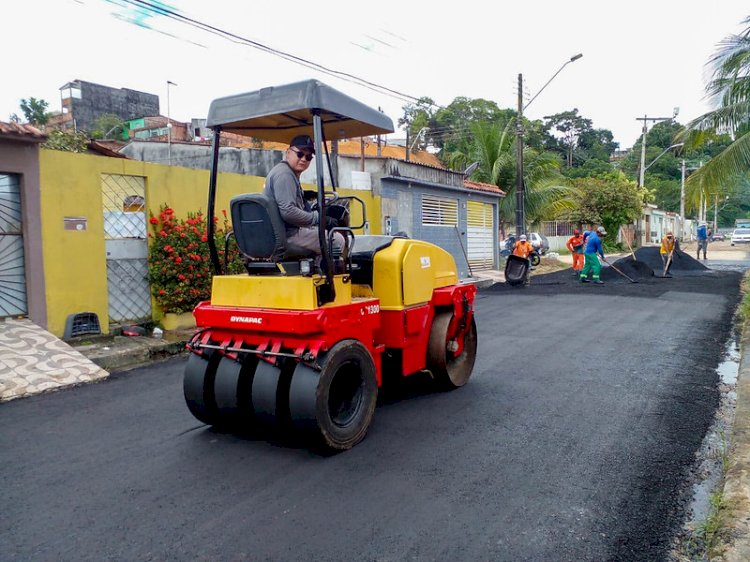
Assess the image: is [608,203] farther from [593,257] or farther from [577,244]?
[593,257]

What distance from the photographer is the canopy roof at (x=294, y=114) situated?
420cm

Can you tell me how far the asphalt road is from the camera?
9.96 feet

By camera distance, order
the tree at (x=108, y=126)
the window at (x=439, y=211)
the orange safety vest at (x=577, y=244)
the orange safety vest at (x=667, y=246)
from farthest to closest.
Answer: the tree at (x=108, y=126) → the orange safety vest at (x=667, y=246) → the window at (x=439, y=211) → the orange safety vest at (x=577, y=244)

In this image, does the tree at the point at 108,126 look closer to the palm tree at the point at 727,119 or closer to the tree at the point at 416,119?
the tree at the point at 416,119

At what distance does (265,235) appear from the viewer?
4332mm

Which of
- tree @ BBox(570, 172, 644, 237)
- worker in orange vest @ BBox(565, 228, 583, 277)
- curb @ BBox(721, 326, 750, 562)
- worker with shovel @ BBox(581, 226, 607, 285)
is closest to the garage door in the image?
worker in orange vest @ BBox(565, 228, 583, 277)

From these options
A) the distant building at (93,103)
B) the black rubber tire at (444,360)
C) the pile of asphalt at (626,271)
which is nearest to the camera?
the black rubber tire at (444,360)

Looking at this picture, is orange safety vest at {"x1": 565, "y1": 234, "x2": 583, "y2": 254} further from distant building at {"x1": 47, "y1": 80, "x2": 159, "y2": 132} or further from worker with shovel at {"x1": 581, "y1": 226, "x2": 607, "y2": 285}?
distant building at {"x1": 47, "y1": 80, "x2": 159, "y2": 132}

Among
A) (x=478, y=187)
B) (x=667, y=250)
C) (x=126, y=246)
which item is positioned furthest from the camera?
(x=478, y=187)

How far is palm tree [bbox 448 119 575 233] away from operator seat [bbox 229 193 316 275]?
21165 mm

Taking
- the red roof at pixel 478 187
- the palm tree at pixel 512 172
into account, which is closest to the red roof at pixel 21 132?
the red roof at pixel 478 187

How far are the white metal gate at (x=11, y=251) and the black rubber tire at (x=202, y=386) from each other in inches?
170

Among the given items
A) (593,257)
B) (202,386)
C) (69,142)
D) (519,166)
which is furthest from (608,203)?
(202,386)

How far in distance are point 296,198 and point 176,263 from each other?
17.3 feet
